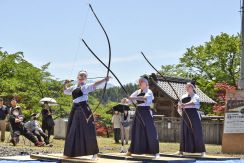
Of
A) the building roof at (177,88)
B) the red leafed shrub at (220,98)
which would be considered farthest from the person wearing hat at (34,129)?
the building roof at (177,88)

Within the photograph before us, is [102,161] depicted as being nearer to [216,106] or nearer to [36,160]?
[36,160]

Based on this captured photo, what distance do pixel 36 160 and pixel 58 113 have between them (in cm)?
2108

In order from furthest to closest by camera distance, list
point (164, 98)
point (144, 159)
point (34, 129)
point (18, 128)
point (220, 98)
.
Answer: point (220, 98) < point (164, 98) < point (34, 129) < point (18, 128) < point (144, 159)

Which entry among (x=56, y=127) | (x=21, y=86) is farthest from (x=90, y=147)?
(x=21, y=86)

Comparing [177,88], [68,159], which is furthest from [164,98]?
[68,159]

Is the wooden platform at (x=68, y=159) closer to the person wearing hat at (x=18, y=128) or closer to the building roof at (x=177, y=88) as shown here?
the person wearing hat at (x=18, y=128)

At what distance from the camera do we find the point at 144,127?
35.9 feet

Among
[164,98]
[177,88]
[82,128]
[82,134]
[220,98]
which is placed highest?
[177,88]

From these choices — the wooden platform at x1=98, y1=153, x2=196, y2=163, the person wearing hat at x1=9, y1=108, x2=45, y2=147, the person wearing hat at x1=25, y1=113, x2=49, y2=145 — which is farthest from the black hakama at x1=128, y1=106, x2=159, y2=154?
the person wearing hat at x1=25, y1=113, x2=49, y2=145

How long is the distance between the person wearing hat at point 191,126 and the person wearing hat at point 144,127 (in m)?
1.25

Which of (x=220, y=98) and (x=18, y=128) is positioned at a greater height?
(x=220, y=98)

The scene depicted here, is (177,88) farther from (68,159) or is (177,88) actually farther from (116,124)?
(68,159)

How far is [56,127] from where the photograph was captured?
21047 mm

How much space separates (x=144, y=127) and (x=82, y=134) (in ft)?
5.20
